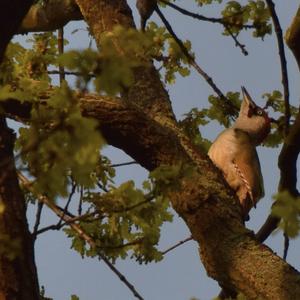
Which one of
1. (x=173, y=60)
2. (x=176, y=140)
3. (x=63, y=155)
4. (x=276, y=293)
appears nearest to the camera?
(x=63, y=155)

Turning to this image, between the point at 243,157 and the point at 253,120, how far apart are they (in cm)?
54

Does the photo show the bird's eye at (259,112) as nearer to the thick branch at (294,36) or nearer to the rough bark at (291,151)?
the rough bark at (291,151)

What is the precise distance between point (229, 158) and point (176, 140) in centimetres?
105

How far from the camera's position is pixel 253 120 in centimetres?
477

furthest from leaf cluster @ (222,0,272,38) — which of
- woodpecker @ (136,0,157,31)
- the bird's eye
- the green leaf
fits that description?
the green leaf

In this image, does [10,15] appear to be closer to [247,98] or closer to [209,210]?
[209,210]

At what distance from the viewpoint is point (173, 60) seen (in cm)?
440

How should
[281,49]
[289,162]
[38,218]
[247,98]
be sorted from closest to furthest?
1. [38,218]
2. [281,49]
3. [289,162]
4. [247,98]

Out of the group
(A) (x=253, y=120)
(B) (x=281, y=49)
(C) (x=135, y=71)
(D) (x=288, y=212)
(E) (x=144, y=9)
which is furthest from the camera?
(A) (x=253, y=120)

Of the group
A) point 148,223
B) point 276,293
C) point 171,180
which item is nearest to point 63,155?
point 171,180

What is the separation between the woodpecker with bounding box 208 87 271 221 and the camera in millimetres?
4109

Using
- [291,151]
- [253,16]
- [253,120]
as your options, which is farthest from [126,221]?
[253,120]

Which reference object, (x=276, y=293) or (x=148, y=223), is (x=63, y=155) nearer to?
(x=148, y=223)

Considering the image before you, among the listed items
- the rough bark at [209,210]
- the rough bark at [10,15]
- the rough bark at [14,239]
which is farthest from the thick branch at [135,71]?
the rough bark at [10,15]
